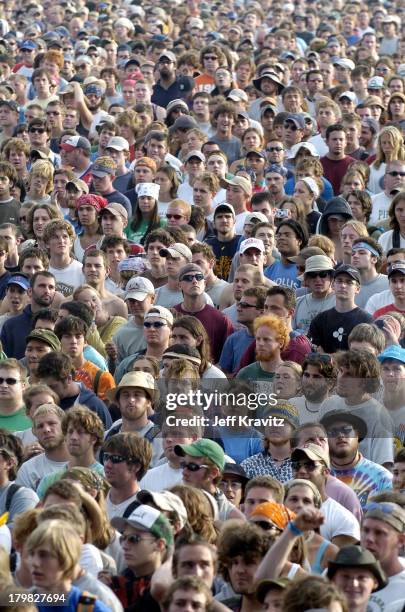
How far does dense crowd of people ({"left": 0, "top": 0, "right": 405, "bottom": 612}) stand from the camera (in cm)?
785

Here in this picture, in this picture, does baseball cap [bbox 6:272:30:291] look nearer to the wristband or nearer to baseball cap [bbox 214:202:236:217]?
baseball cap [bbox 214:202:236:217]

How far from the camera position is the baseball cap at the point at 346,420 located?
9.98m

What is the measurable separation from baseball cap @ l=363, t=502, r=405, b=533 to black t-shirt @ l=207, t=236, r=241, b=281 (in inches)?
232

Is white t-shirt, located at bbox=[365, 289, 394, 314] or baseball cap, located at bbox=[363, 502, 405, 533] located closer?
baseball cap, located at bbox=[363, 502, 405, 533]

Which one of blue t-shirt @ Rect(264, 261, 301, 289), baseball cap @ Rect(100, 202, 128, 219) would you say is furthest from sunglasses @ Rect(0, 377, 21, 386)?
baseball cap @ Rect(100, 202, 128, 219)

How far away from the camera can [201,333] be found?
36.9 feet

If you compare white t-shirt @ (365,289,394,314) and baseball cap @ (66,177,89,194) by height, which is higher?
baseball cap @ (66,177,89,194)

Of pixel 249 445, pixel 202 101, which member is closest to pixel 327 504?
pixel 249 445

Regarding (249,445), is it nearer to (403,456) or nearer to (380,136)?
(403,456)

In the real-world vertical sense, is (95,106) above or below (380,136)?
above

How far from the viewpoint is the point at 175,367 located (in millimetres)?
10680

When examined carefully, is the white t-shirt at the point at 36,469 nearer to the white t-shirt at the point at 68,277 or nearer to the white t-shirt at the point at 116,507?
the white t-shirt at the point at 116,507

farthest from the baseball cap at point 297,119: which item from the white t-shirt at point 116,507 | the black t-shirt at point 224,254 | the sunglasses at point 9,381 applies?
the white t-shirt at point 116,507

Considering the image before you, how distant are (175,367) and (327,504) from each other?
200cm
